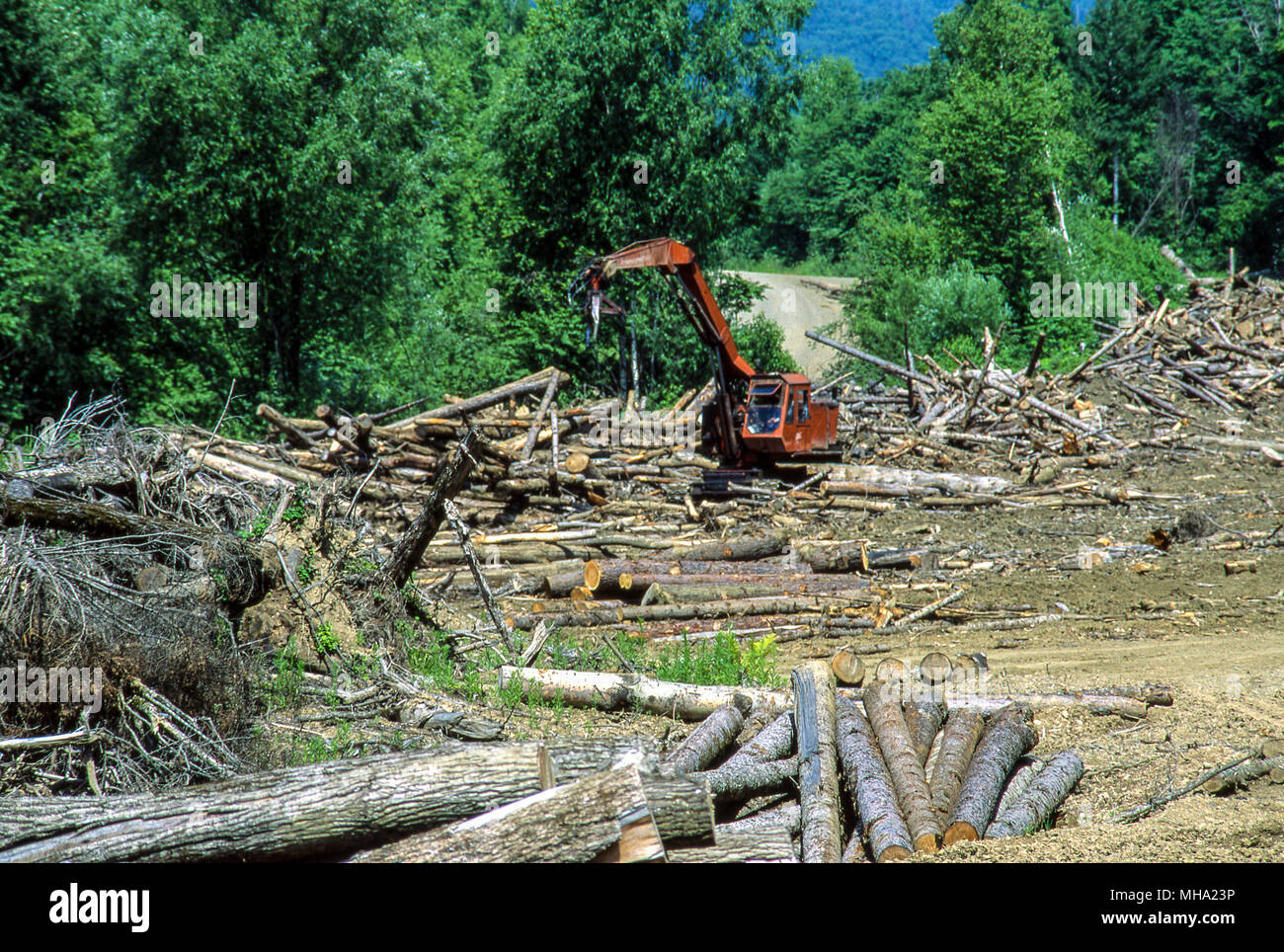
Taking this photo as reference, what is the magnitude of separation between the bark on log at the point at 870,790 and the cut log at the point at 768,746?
36 cm

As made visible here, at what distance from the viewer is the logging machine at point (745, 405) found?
1595 centimetres

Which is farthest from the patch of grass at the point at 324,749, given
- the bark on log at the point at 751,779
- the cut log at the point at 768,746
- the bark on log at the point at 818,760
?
the bark on log at the point at 818,760

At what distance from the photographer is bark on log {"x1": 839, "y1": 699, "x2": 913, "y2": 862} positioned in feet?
17.0

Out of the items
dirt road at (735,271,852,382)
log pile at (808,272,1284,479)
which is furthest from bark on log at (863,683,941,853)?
dirt road at (735,271,852,382)

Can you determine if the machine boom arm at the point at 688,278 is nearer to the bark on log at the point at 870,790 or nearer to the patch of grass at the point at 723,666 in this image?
the patch of grass at the point at 723,666

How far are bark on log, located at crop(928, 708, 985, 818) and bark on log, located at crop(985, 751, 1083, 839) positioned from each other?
0.29m

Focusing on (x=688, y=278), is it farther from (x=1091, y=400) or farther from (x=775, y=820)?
(x=775, y=820)

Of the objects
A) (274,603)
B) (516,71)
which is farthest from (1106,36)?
(274,603)

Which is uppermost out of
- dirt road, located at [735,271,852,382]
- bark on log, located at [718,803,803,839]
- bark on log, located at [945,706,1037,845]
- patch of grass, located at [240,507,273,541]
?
dirt road, located at [735,271,852,382]

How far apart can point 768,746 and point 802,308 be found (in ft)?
128

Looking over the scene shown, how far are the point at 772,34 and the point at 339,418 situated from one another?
17999mm

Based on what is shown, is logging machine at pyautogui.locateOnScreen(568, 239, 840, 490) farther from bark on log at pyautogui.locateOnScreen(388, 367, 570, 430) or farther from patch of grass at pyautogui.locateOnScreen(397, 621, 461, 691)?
patch of grass at pyautogui.locateOnScreen(397, 621, 461, 691)

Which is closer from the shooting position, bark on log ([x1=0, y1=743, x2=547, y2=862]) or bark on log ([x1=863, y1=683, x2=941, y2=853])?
bark on log ([x1=0, y1=743, x2=547, y2=862])
